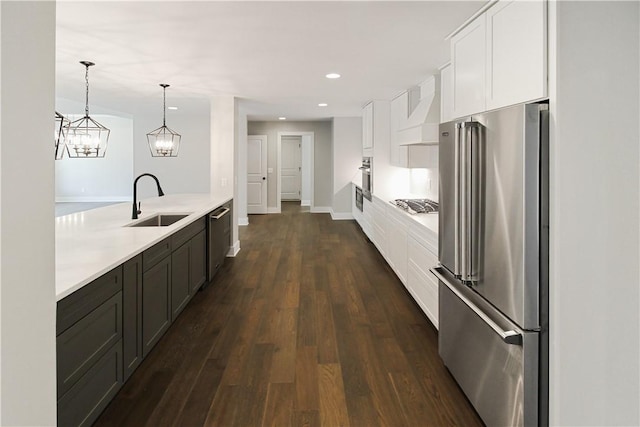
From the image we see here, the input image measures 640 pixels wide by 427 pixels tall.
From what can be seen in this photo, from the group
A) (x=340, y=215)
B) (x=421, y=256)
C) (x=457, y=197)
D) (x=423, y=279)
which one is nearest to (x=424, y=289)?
(x=423, y=279)

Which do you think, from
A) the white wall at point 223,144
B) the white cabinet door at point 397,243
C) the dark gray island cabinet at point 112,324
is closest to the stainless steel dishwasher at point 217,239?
the white wall at point 223,144

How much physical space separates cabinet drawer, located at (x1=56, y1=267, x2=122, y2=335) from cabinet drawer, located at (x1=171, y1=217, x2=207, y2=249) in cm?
115

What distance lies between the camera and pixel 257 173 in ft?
36.6

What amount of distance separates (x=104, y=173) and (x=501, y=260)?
13.9 meters

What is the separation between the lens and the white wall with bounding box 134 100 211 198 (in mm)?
9742

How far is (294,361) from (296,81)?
3.44 metres

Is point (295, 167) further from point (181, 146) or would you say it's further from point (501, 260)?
point (501, 260)

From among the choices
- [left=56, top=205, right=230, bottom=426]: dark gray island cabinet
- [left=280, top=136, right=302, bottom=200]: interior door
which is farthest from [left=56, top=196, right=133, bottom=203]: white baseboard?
[left=56, top=205, right=230, bottom=426]: dark gray island cabinet

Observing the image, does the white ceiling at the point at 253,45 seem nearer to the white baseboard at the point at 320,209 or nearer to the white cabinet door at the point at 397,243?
the white cabinet door at the point at 397,243

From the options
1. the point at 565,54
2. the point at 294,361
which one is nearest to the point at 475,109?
the point at 565,54

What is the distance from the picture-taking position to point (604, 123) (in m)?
1.76

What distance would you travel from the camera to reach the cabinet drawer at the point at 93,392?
1853 millimetres

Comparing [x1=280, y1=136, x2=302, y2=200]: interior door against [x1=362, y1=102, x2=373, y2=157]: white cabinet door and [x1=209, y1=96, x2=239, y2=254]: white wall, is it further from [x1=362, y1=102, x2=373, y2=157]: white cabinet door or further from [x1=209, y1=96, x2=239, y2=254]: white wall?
[x1=209, y1=96, x2=239, y2=254]: white wall

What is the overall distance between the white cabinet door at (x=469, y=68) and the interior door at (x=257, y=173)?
8369 mm
